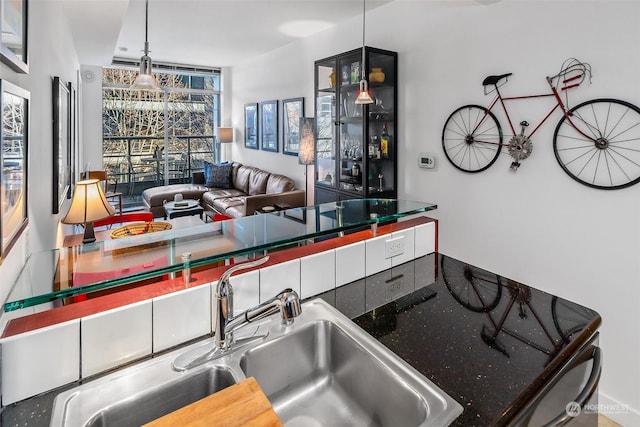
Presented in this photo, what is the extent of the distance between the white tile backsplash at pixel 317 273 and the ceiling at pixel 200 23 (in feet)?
9.52

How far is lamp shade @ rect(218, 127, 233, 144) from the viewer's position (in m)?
6.95

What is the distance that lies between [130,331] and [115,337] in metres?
0.03

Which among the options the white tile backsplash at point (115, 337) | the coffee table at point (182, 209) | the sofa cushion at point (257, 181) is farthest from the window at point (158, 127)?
the white tile backsplash at point (115, 337)

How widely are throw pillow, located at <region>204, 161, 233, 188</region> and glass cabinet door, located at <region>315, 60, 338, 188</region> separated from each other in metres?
3.00

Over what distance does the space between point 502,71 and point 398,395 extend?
95.7 inches

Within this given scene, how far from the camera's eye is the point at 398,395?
0.88 meters

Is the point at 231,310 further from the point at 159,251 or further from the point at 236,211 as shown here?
the point at 236,211

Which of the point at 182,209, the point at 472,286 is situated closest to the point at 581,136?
the point at 472,286

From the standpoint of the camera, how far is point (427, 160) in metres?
3.11

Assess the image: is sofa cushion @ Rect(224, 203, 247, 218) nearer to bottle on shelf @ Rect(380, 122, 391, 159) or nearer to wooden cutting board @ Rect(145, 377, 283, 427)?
bottle on shelf @ Rect(380, 122, 391, 159)

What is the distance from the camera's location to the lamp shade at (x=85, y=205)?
211 cm

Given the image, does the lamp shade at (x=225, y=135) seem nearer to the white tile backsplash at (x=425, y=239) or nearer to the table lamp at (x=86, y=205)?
the table lamp at (x=86, y=205)

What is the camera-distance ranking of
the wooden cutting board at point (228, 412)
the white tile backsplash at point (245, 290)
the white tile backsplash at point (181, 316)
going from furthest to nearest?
the white tile backsplash at point (245, 290) → the white tile backsplash at point (181, 316) → the wooden cutting board at point (228, 412)

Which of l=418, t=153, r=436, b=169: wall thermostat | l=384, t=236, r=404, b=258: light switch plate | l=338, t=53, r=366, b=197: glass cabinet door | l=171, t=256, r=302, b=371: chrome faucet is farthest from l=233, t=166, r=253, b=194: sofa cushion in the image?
l=171, t=256, r=302, b=371: chrome faucet
